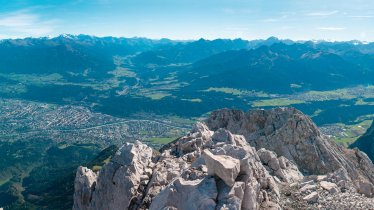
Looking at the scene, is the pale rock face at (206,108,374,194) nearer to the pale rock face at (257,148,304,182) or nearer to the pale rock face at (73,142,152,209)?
the pale rock face at (257,148,304,182)

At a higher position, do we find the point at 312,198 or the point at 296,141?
the point at 312,198

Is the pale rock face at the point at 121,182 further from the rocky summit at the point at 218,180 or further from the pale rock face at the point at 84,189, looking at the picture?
the pale rock face at the point at 84,189

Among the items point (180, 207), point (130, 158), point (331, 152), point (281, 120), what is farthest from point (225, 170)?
point (281, 120)

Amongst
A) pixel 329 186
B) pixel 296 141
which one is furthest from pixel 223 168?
pixel 296 141

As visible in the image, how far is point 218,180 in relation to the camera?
42188mm

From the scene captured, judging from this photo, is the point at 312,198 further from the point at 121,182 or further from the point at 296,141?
the point at 296,141

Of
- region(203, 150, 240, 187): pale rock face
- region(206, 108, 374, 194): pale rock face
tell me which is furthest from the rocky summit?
region(206, 108, 374, 194): pale rock face

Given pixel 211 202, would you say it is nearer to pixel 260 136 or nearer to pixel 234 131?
pixel 260 136

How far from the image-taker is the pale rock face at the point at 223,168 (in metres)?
41.2

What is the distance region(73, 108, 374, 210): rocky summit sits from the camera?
41.3 m

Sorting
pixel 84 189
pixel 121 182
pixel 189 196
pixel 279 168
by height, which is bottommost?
pixel 84 189

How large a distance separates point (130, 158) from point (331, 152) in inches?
2154

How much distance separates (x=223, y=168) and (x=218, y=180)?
1691mm

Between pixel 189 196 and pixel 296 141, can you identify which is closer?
pixel 189 196
